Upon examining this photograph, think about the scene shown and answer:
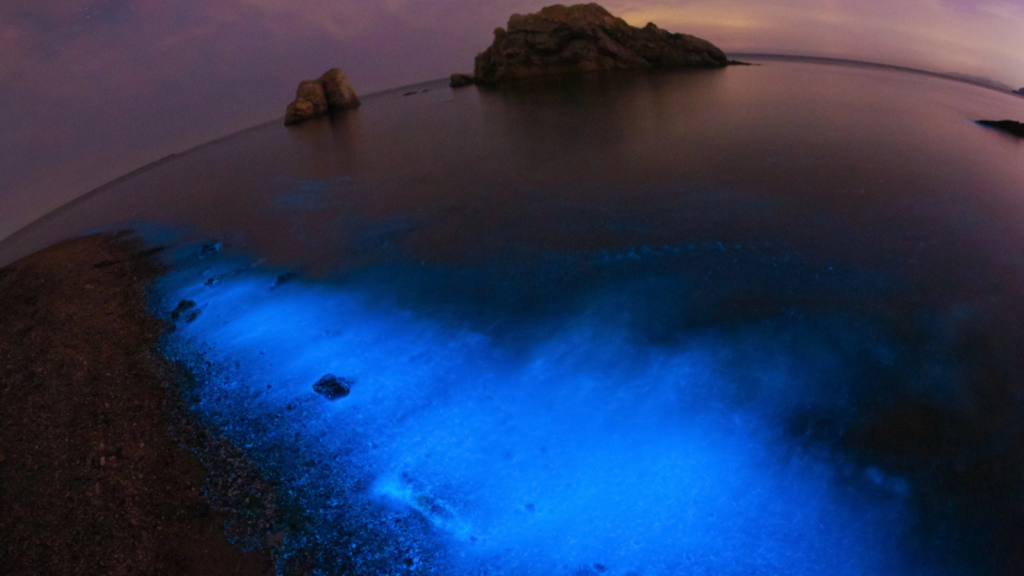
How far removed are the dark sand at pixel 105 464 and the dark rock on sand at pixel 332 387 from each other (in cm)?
111

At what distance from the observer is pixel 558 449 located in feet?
14.6

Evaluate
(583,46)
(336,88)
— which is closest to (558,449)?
(336,88)

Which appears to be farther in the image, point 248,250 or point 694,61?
point 694,61

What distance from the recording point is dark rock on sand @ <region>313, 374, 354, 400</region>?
522cm

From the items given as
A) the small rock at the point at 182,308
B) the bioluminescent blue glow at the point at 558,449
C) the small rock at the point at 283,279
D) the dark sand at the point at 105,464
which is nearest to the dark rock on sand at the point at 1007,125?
the bioluminescent blue glow at the point at 558,449

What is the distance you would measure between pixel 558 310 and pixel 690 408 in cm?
232

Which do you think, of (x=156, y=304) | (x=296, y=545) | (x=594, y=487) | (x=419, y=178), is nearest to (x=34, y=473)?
(x=296, y=545)

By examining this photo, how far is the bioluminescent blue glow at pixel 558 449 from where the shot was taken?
143 inches

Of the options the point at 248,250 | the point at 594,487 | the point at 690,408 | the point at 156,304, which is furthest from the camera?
the point at 248,250

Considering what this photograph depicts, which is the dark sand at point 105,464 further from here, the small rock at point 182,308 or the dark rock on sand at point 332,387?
the dark rock on sand at point 332,387

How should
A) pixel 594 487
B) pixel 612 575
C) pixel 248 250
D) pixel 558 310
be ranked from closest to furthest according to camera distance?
pixel 612 575 < pixel 594 487 < pixel 558 310 < pixel 248 250

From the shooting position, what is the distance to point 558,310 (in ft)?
21.3

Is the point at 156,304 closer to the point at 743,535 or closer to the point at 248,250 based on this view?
the point at 248,250

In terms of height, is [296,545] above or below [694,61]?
below
